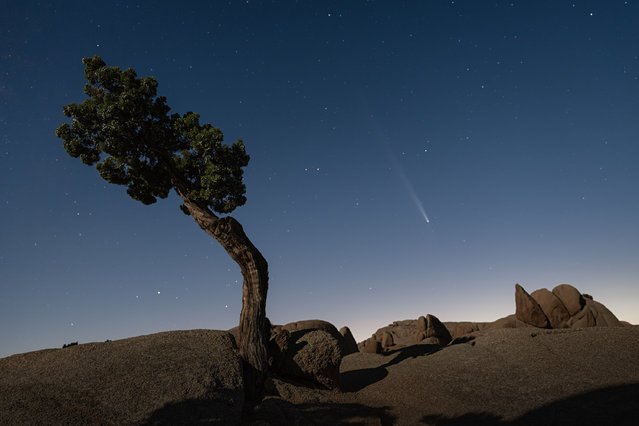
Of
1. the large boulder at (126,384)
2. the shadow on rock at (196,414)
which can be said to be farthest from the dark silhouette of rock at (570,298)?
the shadow on rock at (196,414)

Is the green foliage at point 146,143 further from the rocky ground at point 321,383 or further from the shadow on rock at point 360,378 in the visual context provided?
the shadow on rock at point 360,378

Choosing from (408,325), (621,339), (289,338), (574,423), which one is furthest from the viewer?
(408,325)

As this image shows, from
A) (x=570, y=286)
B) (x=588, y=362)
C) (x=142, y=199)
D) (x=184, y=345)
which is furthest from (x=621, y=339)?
(x=142, y=199)

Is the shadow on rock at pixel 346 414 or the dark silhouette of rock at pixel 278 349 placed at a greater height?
the dark silhouette of rock at pixel 278 349

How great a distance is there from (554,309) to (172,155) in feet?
91.2

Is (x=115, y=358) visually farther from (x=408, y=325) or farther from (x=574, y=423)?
(x=408, y=325)

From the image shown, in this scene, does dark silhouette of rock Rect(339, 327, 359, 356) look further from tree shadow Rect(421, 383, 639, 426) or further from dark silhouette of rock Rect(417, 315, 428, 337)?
tree shadow Rect(421, 383, 639, 426)

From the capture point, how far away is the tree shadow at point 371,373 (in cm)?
1653

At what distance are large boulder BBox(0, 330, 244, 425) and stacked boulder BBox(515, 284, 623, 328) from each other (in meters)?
22.2

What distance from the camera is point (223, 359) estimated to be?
561 inches

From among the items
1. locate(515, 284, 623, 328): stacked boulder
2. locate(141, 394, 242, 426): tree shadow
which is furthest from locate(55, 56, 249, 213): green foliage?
locate(515, 284, 623, 328): stacked boulder

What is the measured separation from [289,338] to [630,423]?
453 inches

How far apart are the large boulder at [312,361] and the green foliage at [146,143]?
22.2 feet

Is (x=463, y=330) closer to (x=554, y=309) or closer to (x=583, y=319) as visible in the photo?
(x=554, y=309)
